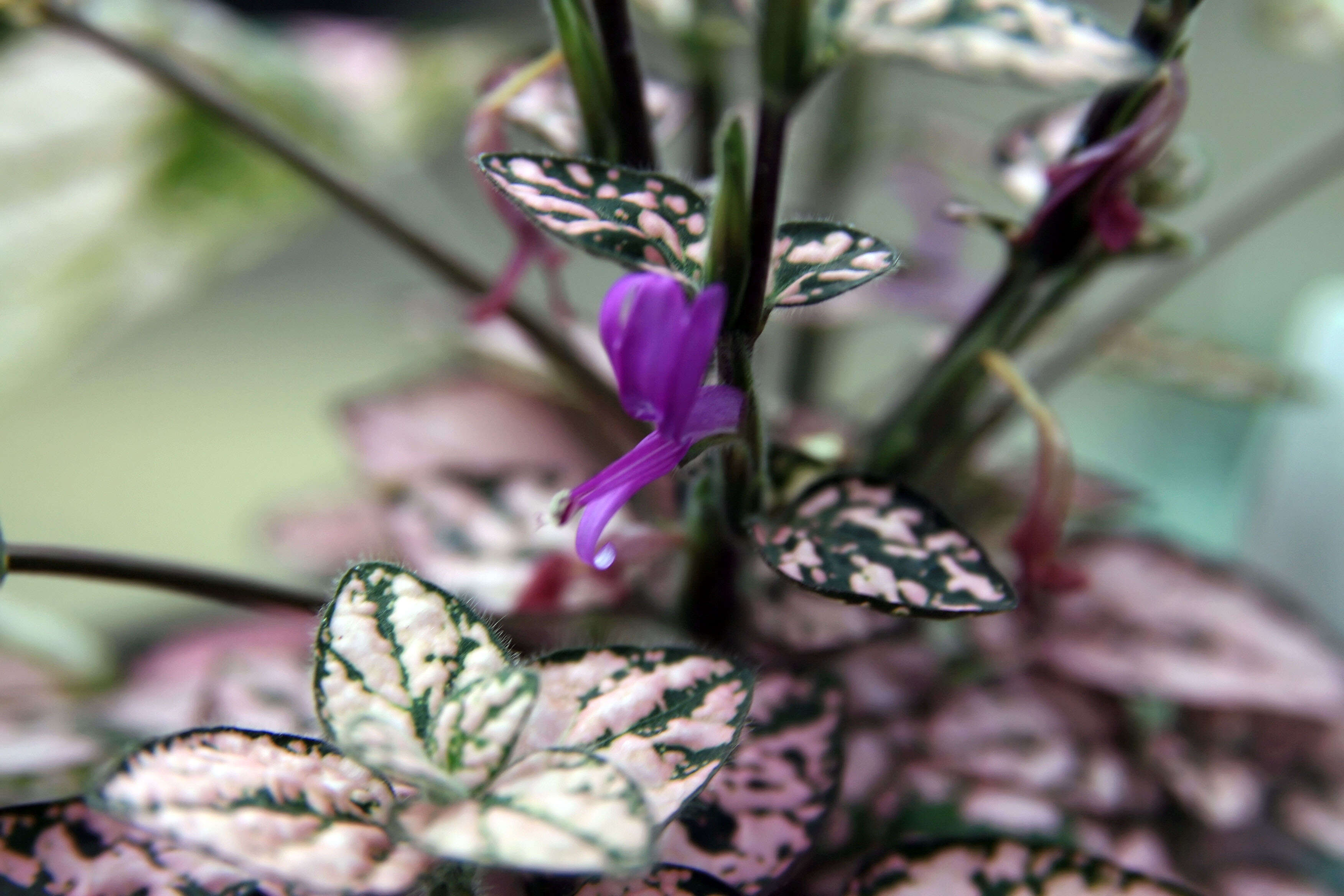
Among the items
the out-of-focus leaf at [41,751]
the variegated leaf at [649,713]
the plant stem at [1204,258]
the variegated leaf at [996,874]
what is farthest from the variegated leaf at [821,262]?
the out-of-focus leaf at [41,751]

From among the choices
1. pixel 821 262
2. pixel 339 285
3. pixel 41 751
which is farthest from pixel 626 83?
pixel 339 285

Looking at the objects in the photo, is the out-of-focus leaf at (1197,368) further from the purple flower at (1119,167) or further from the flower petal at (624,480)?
the flower petal at (624,480)

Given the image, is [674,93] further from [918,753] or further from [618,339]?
[918,753]

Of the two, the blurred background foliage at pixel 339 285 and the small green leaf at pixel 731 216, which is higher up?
the small green leaf at pixel 731 216

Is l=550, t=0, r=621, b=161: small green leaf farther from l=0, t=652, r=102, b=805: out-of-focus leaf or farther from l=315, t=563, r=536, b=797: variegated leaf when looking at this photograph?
l=0, t=652, r=102, b=805: out-of-focus leaf

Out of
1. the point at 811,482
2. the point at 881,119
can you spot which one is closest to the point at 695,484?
the point at 811,482
